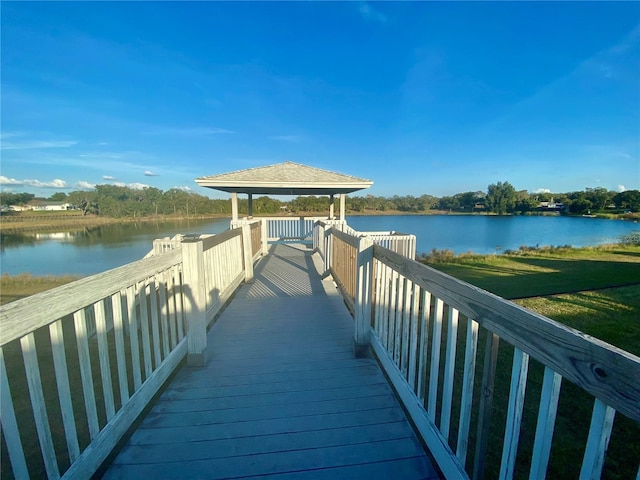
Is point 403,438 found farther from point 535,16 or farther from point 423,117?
point 423,117

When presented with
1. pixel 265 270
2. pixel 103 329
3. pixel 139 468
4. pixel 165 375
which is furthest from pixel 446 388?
pixel 265 270

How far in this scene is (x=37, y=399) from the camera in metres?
1.10

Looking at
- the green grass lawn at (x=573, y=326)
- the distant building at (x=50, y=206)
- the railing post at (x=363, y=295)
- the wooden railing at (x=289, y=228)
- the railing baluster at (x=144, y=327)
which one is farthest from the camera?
the distant building at (x=50, y=206)

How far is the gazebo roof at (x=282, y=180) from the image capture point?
6781 mm

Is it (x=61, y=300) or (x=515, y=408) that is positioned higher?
(x=61, y=300)

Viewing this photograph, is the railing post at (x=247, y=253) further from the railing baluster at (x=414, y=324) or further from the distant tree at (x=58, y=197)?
the distant tree at (x=58, y=197)

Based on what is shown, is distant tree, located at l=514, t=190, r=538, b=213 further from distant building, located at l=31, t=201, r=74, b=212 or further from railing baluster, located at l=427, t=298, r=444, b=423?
distant building, located at l=31, t=201, r=74, b=212

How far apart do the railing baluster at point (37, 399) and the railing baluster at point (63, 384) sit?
0.07m

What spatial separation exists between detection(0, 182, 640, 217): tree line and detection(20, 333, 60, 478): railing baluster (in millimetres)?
39843

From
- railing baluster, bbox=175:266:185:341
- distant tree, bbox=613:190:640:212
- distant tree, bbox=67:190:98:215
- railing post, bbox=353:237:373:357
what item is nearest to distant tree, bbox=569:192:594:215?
distant tree, bbox=613:190:640:212

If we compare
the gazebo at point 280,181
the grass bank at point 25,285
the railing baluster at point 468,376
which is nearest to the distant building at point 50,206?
the grass bank at point 25,285

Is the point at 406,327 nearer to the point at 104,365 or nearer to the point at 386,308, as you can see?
the point at 386,308

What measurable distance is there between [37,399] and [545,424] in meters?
1.84

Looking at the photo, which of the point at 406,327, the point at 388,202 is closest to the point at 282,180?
the point at 406,327
